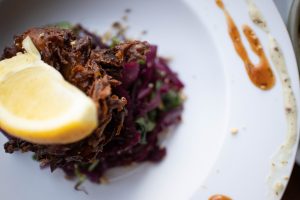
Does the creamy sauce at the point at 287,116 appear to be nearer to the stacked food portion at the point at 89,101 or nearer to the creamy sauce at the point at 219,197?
the creamy sauce at the point at 219,197

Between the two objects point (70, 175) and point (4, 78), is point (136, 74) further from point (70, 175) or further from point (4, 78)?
point (4, 78)

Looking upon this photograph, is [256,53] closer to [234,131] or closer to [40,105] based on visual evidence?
[234,131]

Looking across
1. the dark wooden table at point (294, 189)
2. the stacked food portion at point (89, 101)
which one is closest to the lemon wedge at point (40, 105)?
the stacked food portion at point (89, 101)

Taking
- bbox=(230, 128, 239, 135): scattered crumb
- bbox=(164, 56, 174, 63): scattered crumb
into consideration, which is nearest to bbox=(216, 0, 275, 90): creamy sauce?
bbox=(230, 128, 239, 135): scattered crumb

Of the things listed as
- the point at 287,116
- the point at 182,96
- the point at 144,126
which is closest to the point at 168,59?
the point at 182,96

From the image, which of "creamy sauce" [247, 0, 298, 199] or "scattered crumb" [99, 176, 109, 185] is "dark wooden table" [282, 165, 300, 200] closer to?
"creamy sauce" [247, 0, 298, 199]

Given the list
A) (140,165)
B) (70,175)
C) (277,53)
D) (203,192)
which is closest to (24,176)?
(70,175)

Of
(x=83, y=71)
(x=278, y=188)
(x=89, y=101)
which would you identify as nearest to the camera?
(x=89, y=101)
